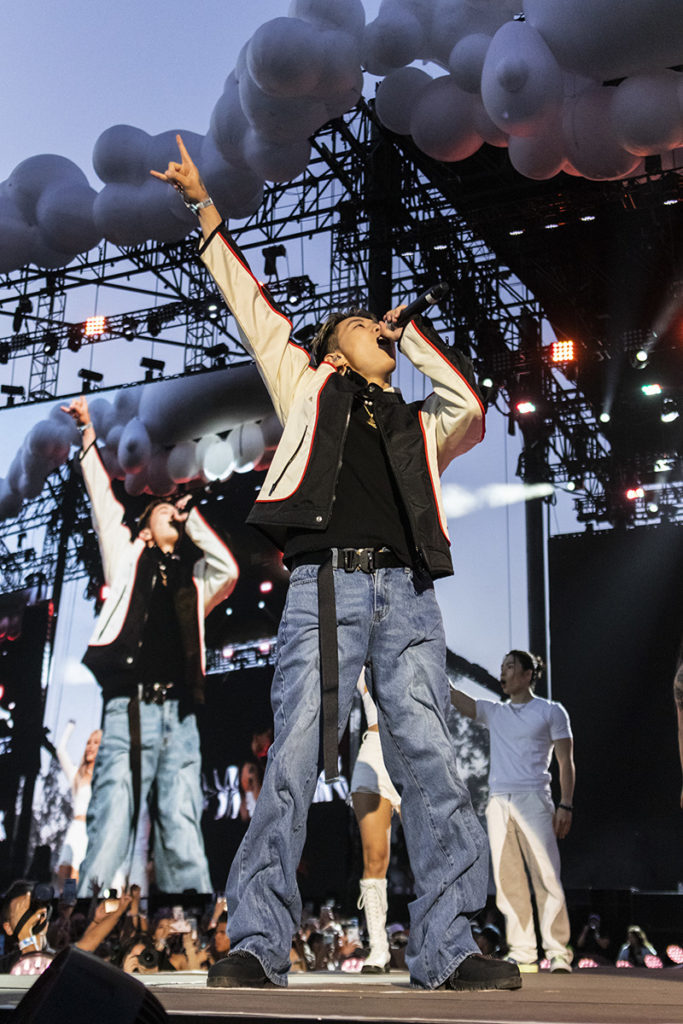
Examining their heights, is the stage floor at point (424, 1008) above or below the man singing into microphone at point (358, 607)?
below

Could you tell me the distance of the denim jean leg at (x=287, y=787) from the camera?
187cm

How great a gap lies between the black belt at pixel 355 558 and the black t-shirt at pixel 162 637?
6148 millimetres

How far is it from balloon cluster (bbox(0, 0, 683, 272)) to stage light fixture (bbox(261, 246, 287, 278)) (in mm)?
1563

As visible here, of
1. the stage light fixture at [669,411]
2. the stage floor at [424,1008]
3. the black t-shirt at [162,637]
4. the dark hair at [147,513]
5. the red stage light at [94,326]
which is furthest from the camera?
the red stage light at [94,326]

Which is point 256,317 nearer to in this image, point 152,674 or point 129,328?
point 152,674

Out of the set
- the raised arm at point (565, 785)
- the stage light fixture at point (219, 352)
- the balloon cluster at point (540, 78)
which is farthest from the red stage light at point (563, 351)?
the raised arm at point (565, 785)

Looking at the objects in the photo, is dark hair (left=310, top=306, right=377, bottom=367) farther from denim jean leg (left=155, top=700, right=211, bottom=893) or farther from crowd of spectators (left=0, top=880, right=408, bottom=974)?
denim jean leg (left=155, top=700, right=211, bottom=893)

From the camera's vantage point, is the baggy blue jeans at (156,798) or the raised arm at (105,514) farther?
the raised arm at (105,514)

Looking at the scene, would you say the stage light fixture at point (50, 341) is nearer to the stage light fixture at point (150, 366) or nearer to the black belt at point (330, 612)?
the stage light fixture at point (150, 366)

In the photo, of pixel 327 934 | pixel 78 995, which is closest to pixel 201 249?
pixel 78 995

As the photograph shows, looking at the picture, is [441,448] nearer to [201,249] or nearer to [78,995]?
[201,249]

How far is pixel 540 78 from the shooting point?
5035 mm

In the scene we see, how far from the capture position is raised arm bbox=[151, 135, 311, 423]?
2.45m

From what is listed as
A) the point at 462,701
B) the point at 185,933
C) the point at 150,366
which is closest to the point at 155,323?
the point at 150,366
